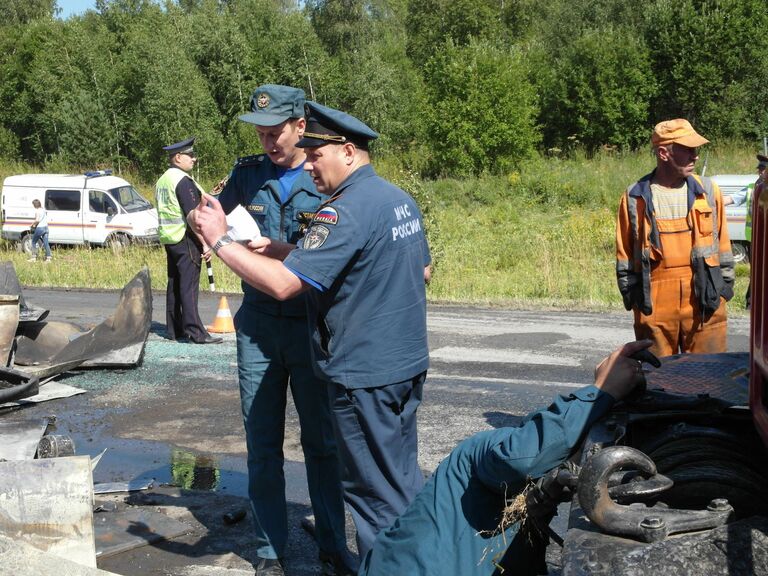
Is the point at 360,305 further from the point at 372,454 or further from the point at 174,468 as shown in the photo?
the point at 174,468

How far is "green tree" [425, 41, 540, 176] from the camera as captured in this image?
3331 centimetres

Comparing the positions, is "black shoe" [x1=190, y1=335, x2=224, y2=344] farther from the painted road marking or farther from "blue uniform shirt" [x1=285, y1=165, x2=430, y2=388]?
"blue uniform shirt" [x1=285, y1=165, x2=430, y2=388]

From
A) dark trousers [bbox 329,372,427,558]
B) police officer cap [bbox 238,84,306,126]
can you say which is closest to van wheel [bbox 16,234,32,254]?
police officer cap [bbox 238,84,306,126]

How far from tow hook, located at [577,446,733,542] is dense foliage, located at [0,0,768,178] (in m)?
30.6

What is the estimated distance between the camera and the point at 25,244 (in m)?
27.3

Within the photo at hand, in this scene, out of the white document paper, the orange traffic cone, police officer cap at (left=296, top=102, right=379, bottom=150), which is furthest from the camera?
the orange traffic cone

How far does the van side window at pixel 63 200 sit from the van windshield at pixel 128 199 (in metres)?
1.10

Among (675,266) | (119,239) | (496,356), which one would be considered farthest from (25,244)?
(675,266)

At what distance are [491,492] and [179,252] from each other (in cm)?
763

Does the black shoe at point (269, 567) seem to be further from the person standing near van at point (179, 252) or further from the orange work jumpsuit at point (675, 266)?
the person standing near van at point (179, 252)

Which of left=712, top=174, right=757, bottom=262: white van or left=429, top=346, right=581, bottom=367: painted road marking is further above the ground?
left=429, top=346, right=581, bottom=367: painted road marking

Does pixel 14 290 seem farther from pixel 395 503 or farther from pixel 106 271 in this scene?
pixel 106 271

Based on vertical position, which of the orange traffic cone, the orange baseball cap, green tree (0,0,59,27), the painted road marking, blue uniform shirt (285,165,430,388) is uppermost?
green tree (0,0,59,27)

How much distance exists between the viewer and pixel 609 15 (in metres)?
47.9
